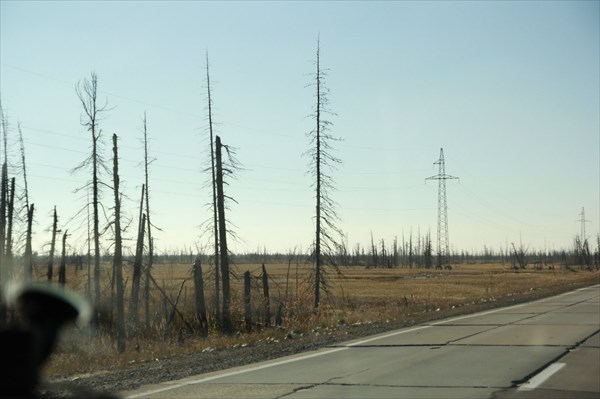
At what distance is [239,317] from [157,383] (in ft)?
43.3

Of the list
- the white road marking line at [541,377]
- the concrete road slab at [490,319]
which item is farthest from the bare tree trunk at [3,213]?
the white road marking line at [541,377]

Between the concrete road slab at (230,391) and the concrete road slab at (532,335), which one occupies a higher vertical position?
the concrete road slab at (230,391)

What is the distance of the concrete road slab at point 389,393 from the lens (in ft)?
28.8

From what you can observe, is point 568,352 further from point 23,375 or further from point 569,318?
point 23,375

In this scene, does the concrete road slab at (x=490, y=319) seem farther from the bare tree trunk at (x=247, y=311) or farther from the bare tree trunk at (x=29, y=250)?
the bare tree trunk at (x=29, y=250)

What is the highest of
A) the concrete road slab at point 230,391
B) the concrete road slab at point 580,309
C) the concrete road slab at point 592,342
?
the concrete road slab at point 230,391

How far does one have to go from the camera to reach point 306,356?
1351cm

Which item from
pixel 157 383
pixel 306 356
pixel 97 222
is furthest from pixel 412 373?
pixel 97 222

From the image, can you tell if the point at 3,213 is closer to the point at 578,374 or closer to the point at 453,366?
the point at 453,366

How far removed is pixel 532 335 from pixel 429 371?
6.17 m

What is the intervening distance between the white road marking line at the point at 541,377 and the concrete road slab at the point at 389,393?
0.55 metres

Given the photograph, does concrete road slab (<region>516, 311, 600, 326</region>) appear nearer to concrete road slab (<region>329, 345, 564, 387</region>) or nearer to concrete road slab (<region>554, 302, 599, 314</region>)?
concrete road slab (<region>554, 302, 599, 314</region>)

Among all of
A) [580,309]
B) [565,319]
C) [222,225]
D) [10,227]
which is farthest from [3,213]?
[565,319]

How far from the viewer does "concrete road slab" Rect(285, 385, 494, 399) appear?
8.77 meters
